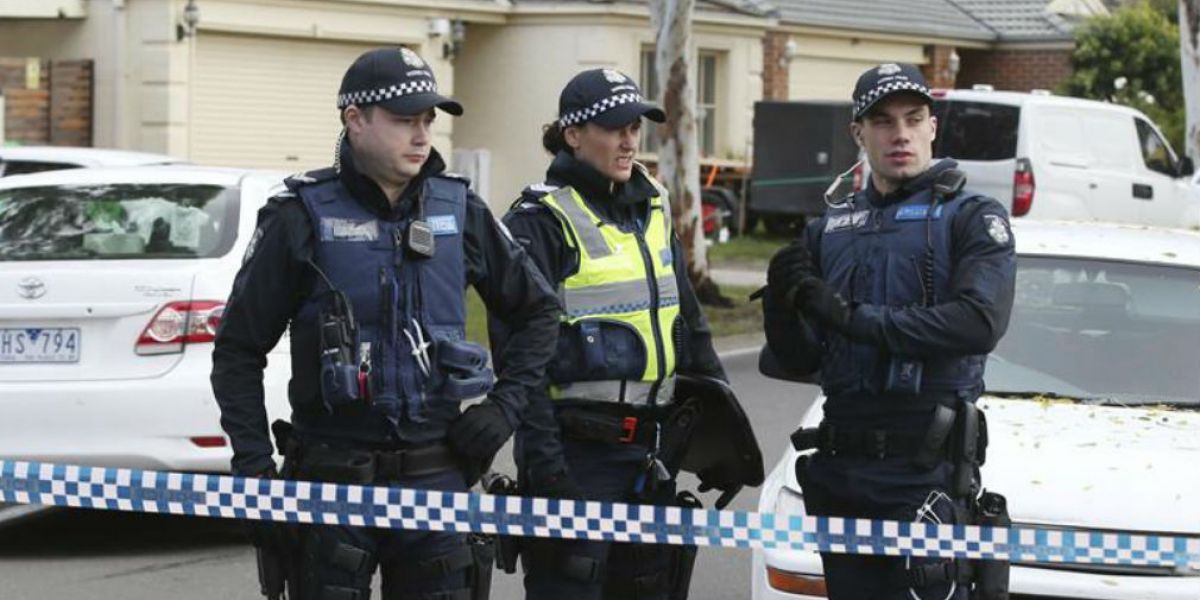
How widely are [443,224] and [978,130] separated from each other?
53.3 feet

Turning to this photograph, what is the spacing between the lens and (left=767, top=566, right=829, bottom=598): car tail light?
6215mm

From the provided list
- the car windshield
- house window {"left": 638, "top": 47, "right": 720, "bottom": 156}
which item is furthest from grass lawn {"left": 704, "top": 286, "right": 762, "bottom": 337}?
house window {"left": 638, "top": 47, "right": 720, "bottom": 156}

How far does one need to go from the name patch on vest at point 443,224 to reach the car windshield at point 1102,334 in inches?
111

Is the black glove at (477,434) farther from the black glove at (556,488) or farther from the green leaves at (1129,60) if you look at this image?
the green leaves at (1129,60)

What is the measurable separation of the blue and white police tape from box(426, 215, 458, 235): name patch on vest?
0.61 metres

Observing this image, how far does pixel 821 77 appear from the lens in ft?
107

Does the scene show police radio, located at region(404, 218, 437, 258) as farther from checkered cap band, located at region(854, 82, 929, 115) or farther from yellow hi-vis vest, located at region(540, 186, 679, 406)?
checkered cap band, located at region(854, 82, 929, 115)

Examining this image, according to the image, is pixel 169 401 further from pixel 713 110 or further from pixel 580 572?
pixel 713 110

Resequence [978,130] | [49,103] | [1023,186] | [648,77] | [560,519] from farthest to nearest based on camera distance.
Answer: [648,77] → [49,103] → [978,130] → [1023,186] → [560,519]

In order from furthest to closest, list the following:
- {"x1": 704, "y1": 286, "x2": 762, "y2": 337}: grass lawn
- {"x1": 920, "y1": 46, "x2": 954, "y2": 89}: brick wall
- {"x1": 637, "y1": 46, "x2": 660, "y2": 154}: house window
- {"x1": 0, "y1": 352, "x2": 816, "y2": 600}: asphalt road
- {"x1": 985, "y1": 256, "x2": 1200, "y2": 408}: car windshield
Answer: {"x1": 920, "y1": 46, "x2": 954, "y2": 89}: brick wall
{"x1": 637, "y1": 46, "x2": 660, "y2": 154}: house window
{"x1": 704, "y1": 286, "x2": 762, "y2": 337}: grass lawn
{"x1": 0, "y1": 352, "x2": 816, "y2": 600}: asphalt road
{"x1": 985, "y1": 256, "x2": 1200, "y2": 408}: car windshield

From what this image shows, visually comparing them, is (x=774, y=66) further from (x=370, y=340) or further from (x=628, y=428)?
(x=370, y=340)

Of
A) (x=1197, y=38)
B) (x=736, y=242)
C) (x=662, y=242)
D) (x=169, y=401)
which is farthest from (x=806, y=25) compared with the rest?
(x=662, y=242)

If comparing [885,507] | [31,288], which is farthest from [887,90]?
[31,288]

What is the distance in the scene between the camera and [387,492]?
4934 mm
